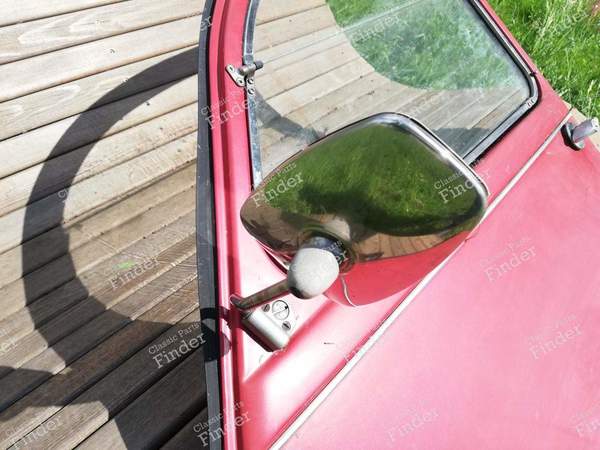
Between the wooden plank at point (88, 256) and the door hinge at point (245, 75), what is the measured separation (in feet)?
4.36

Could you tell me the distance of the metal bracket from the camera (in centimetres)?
184

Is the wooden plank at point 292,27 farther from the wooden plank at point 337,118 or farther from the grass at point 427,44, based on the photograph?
the wooden plank at point 337,118

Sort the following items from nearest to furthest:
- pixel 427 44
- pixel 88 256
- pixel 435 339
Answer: pixel 435 339 < pixel 427 44 < pixel 88 256

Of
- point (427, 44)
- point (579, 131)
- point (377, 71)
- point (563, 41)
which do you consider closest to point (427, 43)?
point (427, 44)

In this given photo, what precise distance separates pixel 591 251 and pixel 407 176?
1196 mm

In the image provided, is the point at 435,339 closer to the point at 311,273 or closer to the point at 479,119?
the point at 311,273

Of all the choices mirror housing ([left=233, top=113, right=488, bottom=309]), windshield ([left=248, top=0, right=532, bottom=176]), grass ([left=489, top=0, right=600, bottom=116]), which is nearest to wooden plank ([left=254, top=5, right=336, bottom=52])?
windshield ([left=248, top=0, right=532, bottom=176])

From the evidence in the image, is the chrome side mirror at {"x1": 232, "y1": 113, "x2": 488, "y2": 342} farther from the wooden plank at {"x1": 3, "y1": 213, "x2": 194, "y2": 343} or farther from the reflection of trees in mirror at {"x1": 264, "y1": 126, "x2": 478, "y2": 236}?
the wooden plank at {"x1": 3, "y1": 213, "x2": 194, "y2": 343}

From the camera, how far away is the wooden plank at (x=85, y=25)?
2324 mm

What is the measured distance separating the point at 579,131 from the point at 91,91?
6.61 feet

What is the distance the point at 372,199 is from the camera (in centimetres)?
77

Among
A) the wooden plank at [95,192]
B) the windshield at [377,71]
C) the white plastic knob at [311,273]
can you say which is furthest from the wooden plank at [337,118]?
the wooden plank at [95,192]

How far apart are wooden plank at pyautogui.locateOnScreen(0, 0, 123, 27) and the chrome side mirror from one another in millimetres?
1996

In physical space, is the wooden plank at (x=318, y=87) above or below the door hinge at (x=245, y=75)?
below
